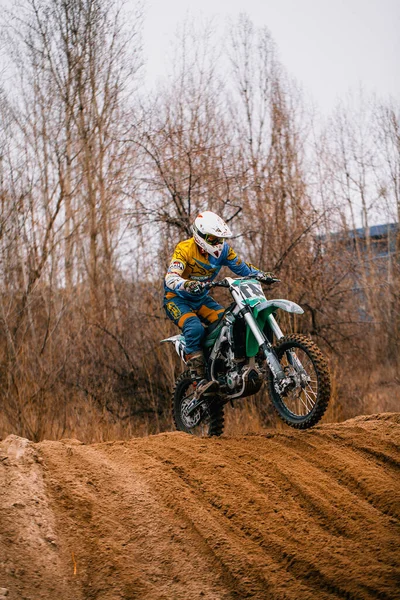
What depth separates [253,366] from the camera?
6.86 meters

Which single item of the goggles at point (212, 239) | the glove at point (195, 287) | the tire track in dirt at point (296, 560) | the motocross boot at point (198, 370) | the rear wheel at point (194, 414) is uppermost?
the goggles at point (212, 239)

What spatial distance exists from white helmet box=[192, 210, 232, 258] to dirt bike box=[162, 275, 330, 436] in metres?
0.39

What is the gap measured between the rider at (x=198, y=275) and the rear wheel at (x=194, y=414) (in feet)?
0.92

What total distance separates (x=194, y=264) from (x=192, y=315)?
52 cm

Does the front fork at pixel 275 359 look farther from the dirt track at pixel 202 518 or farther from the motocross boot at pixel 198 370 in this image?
the motocross boot at pixel 198 370

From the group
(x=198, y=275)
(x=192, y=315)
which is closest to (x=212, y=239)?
(x=198, y=275)

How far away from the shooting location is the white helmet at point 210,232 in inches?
281

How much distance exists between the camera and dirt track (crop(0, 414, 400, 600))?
440 centimetres

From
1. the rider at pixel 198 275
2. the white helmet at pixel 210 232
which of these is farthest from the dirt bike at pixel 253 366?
the white helmet at pixel 210 232

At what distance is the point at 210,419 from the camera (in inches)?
304

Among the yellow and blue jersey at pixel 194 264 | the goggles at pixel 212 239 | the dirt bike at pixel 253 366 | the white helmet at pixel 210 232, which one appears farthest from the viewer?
the yellow and blue jersey at pixel 194 264

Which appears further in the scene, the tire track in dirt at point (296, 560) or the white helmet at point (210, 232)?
→ the white helmet at point (210, 232)

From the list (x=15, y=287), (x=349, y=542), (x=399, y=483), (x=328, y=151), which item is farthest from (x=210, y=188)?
(x=328, y=151)

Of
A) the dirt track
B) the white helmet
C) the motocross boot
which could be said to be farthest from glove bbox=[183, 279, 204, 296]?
the dirt track
